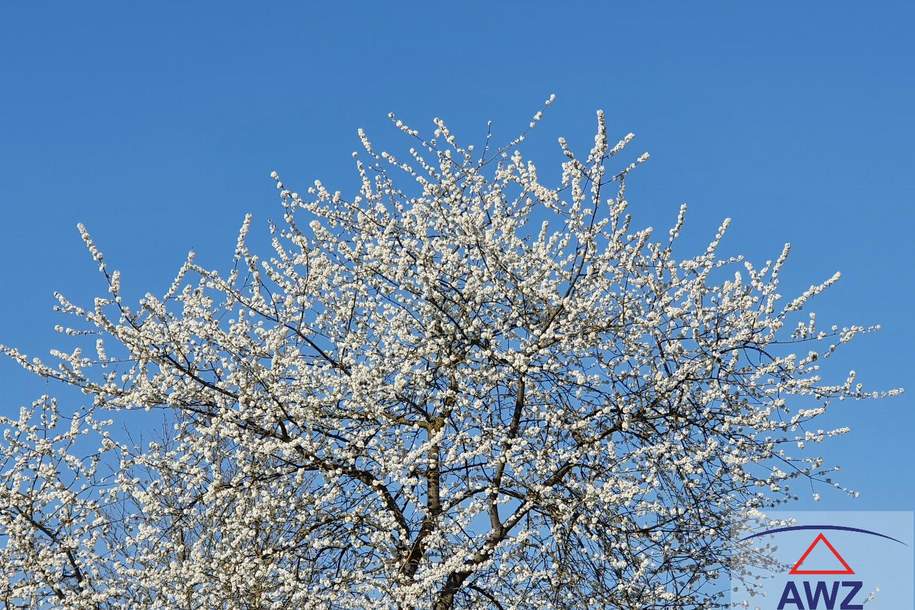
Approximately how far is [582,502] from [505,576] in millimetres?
903

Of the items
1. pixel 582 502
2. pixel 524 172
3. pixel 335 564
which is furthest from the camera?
pixel 524 172

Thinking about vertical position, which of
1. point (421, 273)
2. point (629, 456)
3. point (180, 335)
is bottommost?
point (629, 456)

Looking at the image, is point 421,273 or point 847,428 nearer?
point 847,428

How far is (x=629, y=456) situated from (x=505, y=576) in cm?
137

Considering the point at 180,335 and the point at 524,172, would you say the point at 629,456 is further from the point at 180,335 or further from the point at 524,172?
the point at 180,335

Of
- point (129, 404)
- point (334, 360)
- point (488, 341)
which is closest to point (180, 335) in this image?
point (129, 404)

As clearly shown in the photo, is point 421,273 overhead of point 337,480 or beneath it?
overhead

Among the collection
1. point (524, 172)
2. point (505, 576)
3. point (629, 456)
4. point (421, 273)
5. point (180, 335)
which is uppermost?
point (524, 172)

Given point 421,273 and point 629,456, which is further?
point 421,273

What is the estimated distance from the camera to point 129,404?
855 centimetres

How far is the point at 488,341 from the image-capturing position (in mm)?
8383

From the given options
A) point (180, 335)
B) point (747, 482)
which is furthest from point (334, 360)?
point (747, 482)

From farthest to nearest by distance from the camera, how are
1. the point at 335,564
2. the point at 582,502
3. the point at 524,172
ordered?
the point at 524,172 → the point at 335,564 → the point at 582,502

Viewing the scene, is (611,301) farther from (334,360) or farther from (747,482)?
(334,360)
